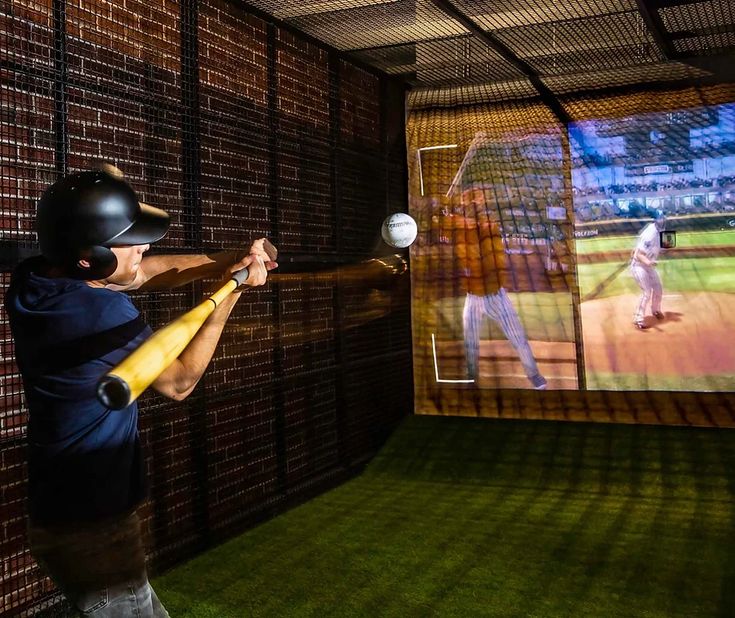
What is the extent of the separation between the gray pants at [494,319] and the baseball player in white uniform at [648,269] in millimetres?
944

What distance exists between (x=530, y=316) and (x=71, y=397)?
17.3ft

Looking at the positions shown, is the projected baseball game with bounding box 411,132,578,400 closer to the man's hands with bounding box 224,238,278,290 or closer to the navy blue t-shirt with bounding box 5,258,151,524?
the man's hands with bounding box 224,238,278,290

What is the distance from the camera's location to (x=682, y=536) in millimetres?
4242

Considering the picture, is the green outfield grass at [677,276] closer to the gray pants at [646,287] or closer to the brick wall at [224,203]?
the gray pants at [646,287]

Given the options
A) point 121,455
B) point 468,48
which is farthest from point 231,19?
point 121,455

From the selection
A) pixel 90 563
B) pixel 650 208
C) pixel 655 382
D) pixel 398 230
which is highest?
pixel 650 208

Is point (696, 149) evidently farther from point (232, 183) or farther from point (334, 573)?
point (334, 573)

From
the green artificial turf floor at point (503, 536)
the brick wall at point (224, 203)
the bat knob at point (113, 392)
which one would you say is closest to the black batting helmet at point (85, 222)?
the bat knob at point (113, 392)

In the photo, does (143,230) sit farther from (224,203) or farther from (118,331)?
(224,203)

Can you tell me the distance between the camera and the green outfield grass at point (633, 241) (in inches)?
233

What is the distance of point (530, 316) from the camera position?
6586 mm

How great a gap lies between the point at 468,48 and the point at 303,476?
3.21 m

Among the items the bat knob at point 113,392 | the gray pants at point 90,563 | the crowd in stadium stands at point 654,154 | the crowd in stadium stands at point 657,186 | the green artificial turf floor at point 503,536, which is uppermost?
the crowd in stadium stands at point 654,154

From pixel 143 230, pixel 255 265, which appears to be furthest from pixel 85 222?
pixel 255 265
